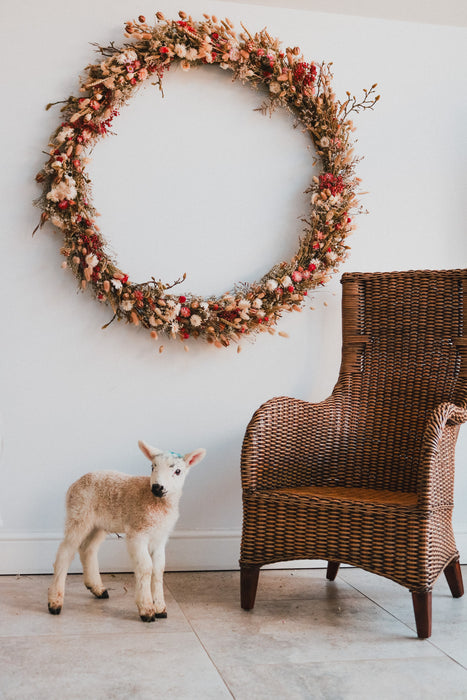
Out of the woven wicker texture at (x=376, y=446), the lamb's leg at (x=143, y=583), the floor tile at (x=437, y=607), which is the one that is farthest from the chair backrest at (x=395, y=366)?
the lamb's leg at (x=143, y=583)

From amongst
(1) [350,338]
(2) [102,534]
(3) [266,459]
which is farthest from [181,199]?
(2) [102,534]

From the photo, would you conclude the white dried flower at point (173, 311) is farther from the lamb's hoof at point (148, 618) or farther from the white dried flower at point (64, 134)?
the lamb's hoof at point (148, 618)

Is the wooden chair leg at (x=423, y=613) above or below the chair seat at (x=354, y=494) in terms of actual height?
below

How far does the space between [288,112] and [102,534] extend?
5.86 feet

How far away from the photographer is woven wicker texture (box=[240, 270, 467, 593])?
2065 mm

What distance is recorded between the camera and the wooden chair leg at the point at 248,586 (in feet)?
7.42

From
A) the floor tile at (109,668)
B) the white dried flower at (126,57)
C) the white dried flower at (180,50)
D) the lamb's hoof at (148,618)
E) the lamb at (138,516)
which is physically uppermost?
the white dried flower at (180,50)

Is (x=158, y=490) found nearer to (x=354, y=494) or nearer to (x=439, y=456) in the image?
(x=354, y=494)

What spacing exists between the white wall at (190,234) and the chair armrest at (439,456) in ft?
2.39

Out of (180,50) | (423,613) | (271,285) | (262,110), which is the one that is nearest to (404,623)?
(423,613)

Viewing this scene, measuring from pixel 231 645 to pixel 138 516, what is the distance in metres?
0.47

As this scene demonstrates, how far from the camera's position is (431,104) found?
3016 millimetres

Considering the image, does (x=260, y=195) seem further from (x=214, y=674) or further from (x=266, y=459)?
(x=214, y=674)

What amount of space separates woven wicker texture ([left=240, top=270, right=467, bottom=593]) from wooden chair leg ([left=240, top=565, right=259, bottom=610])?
0.03 meters
